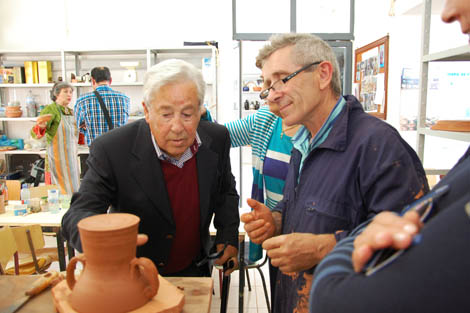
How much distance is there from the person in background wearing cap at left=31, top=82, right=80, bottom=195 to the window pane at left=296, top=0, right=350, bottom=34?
12.7ft

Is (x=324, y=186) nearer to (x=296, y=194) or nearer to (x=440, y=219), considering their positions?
(x=296, y=194)

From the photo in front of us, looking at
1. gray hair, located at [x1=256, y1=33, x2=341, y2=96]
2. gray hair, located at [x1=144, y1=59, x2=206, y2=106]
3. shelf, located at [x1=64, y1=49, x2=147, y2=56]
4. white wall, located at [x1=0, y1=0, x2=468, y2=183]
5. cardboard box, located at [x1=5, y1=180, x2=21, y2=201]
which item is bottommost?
cardboard box, located at [x1=5, y1=180, x2=21, y2=201]

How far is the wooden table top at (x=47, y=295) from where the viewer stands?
1030 millimetres

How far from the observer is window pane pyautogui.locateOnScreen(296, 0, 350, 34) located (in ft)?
18.1

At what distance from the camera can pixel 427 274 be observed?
411mm

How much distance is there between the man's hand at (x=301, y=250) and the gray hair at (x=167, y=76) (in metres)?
0.68

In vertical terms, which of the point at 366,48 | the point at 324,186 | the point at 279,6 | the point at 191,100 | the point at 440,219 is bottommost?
the point at 324,186

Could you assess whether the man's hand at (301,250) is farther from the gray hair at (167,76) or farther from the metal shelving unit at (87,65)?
the metal shelving unit at (87,65)

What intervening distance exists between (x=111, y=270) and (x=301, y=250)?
21.9 inches

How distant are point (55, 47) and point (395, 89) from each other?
5.46m

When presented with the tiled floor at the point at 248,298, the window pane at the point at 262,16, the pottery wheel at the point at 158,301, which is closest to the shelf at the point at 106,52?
the window pane at the point at 262,16

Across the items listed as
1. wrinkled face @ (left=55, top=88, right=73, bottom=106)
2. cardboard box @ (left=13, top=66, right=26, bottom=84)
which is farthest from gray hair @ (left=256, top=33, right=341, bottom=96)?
cardboard box @ (left=13, top=66, right=26, bottom=84)

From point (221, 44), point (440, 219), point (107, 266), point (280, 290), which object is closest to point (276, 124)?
point (280, 290)

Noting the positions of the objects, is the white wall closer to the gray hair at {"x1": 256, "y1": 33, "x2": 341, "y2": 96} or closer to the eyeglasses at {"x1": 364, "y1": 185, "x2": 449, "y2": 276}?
the gray hair at {"x1": 256, "y1": 33, "x2": 341, "y2": 96}
